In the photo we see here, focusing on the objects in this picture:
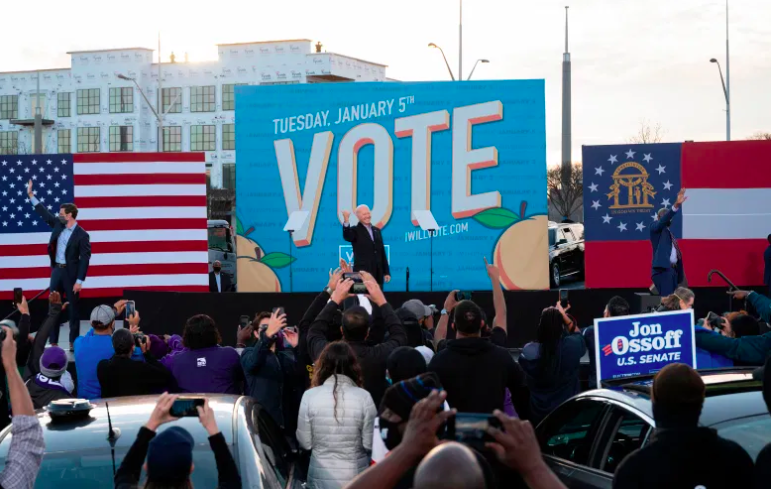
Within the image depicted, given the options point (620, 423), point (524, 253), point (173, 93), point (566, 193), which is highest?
point (173, 93)

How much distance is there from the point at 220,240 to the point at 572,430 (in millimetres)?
22655

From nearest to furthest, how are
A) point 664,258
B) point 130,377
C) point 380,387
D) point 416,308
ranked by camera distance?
point 380,387, point 130,377, point 416,308, point 664,258

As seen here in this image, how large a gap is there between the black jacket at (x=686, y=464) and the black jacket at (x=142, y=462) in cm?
153

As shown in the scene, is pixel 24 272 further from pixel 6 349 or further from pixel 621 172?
pixel 6 349

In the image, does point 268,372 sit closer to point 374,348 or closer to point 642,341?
point 374,348

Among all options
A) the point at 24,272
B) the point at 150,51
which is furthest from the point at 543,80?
the point at 150,51

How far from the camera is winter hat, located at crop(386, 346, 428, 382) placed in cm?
530

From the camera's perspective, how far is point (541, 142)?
1881 cm

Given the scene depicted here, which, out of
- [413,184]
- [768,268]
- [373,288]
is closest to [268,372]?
[373,288]

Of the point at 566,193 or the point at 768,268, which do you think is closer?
the point at 768,268

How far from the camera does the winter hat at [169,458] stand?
10.2 ft

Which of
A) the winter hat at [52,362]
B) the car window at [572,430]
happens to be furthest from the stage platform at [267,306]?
the car window at [572,430]

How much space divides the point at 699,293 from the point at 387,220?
233 inches

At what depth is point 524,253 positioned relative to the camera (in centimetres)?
1891
